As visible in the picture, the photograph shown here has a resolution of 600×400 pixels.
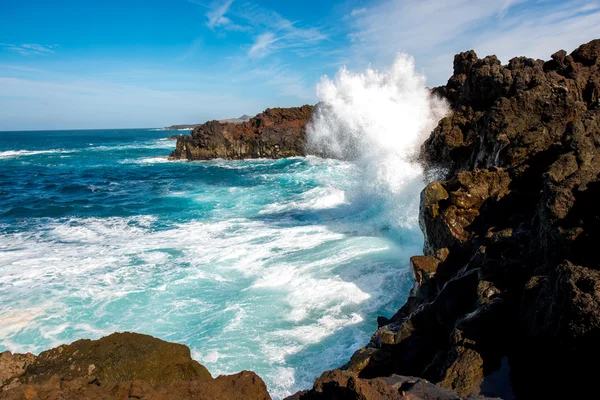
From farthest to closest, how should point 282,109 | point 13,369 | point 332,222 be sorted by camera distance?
point 282,109 → point 332,222 → point 13,369

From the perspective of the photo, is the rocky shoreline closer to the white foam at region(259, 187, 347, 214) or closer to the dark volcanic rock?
the dark volcanic rock

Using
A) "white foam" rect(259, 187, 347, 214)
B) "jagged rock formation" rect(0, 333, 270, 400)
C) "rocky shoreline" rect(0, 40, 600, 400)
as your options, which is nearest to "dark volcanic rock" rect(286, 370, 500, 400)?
"rocky shoreline" rect(0, 40, 600, 400)

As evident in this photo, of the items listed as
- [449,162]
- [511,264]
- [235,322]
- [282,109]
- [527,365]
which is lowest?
[235,322]

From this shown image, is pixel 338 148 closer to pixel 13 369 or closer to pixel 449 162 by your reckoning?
pixel 449 162

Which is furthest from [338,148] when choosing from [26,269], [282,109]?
[26,269]

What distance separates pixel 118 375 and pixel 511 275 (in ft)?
14.3

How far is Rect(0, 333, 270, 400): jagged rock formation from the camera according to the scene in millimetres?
2662

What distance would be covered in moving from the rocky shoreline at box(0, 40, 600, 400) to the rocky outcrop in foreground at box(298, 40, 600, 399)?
0.04 feet

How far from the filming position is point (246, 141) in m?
41.7

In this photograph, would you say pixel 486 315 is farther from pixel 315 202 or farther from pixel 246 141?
pixel 246 141

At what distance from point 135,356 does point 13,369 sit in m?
0.97

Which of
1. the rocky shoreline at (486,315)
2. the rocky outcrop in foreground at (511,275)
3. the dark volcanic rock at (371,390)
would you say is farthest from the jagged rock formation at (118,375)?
the rocky outcrop in foreground at (511,275)

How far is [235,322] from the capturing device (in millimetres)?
7078

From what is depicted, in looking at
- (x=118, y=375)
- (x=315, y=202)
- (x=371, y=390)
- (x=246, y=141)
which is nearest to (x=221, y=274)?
(x=118, y=375)
